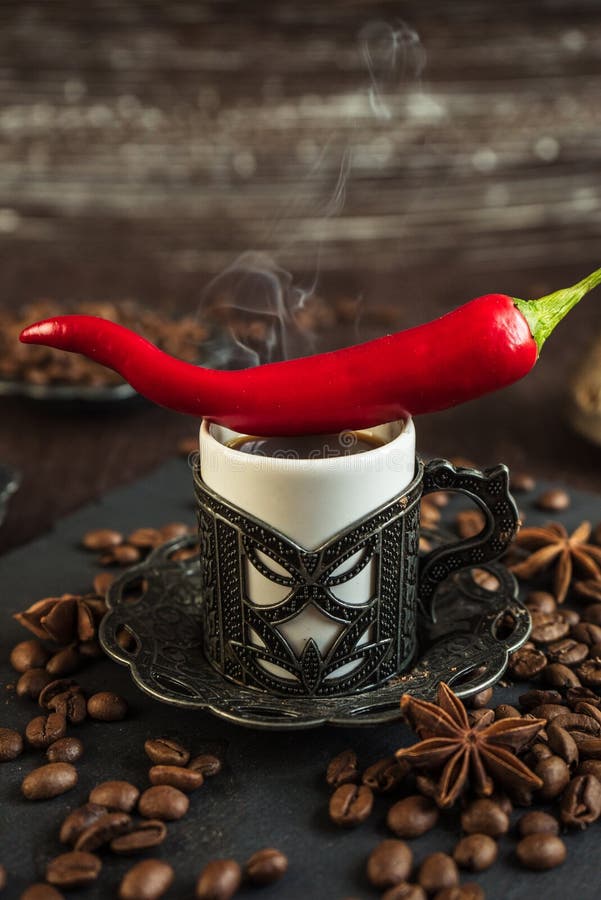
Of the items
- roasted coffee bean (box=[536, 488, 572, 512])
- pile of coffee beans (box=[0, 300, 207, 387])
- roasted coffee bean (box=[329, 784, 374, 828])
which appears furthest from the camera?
pile of coffee beans (box=[0, 300, 207, 387])

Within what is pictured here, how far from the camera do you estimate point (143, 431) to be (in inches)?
88.4

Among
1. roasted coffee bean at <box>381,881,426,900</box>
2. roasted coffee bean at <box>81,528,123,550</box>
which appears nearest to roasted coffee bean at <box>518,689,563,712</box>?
roasted coffee bean at <box>381,881,426,900</box>

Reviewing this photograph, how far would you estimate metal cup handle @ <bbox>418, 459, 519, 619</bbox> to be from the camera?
122 centimetres

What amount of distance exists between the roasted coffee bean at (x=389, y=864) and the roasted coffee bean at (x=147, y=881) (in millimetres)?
191

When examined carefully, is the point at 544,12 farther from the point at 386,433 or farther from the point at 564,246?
the point at 386,433

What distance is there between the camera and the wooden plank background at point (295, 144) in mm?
3559

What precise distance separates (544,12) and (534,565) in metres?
2.68

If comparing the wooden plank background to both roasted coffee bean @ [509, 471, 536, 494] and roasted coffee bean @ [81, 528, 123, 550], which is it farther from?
roasted coffee bean @ [81, 528, 123, 550]

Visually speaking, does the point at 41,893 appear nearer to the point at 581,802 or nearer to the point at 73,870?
the point at 73,870

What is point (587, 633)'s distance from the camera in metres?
1.36

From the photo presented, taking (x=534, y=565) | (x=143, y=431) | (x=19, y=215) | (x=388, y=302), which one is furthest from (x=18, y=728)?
(x=19, y=215)

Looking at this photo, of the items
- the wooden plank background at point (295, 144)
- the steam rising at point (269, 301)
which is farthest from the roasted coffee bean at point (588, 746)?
the wooden plank background at point (295, 144)

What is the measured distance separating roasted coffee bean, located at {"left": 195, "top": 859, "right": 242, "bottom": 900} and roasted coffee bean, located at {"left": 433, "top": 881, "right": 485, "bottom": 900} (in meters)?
0.19

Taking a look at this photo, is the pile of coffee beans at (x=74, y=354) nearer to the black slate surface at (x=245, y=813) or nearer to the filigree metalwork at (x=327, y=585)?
the black slate surface at (x=245, y=813)
